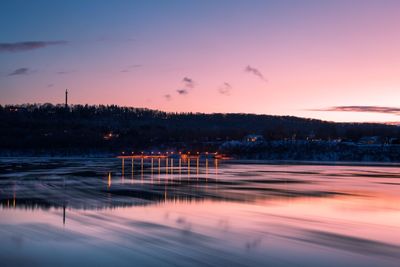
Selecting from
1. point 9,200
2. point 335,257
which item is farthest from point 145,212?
point 335,257

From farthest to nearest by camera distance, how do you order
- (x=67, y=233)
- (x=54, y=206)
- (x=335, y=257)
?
(x=54, y=206), (x=67, y=233), (x=335, y=257)

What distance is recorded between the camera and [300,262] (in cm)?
1081

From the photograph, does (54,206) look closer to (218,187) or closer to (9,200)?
(9,200)

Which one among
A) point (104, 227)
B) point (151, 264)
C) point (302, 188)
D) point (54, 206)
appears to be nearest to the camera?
point (151, 264)

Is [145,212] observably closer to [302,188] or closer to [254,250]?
[254,250]

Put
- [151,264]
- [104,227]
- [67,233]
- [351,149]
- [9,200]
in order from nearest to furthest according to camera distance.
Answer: [151,264], [67,233], [104,227], [9,200], [351,149]

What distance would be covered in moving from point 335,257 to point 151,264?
3730 mm

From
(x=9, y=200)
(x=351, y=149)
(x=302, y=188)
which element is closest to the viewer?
(x=9, y=200)

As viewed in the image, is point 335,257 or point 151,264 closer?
point 151,264

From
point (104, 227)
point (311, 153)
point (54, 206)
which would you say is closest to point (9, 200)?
point (54, 206)

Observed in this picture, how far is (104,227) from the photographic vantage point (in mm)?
14969

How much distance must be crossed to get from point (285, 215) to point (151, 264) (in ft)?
27.2

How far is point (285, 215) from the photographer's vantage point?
A: 58.8 ft

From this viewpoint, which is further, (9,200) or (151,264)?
(9,200)
